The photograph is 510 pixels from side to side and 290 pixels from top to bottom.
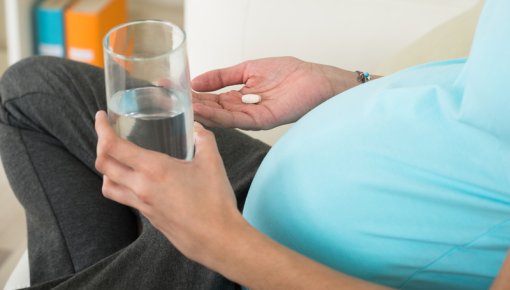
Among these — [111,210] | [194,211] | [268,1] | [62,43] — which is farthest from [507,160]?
[62,43]

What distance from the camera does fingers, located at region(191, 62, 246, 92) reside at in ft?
3.31

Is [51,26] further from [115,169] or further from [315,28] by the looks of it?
[115,169]

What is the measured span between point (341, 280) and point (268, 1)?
2.55 feet

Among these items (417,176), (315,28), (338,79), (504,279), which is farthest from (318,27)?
(504,279)

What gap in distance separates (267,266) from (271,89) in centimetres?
45

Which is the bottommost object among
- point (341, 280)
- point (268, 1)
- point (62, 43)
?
point (62, 43)

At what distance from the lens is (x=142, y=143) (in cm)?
64

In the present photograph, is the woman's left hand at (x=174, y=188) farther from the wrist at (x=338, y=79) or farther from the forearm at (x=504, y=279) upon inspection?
the wrist at (x=338, y=79)

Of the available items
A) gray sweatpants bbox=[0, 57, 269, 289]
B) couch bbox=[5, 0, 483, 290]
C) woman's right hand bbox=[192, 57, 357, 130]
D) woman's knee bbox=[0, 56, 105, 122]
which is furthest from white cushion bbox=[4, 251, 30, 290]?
couch bbox=[5, 0, 483, 290]

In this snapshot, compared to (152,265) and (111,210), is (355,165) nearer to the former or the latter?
(152,265)

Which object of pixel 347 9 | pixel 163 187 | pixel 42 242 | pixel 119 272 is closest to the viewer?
pixel 163 187

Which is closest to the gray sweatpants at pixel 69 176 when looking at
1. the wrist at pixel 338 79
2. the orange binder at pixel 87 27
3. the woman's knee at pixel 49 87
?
the woman's knee at pixel 49 87

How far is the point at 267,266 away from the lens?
63 cm

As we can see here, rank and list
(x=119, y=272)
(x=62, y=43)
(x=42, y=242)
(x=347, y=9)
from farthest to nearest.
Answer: (x=62, y=43) → (x=347, y=9) → (x=42, y=242) → (x=119, y=272)
